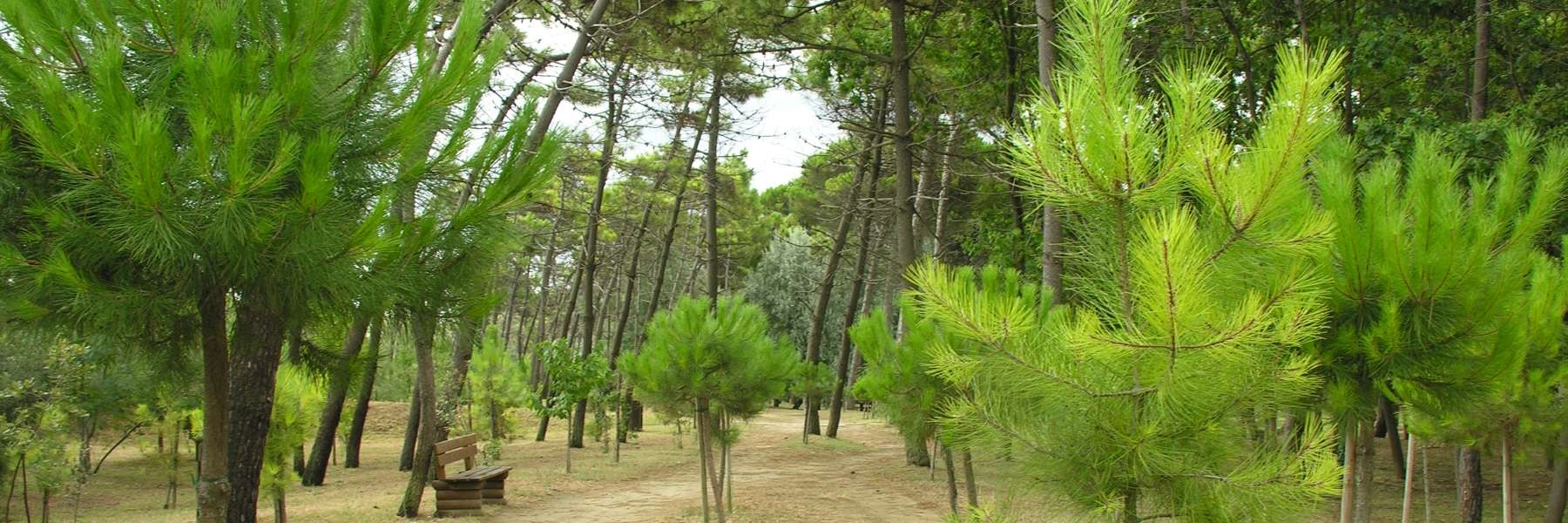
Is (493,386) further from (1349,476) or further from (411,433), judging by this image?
(1349,476)

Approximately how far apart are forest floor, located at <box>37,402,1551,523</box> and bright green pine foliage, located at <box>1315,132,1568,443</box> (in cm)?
484

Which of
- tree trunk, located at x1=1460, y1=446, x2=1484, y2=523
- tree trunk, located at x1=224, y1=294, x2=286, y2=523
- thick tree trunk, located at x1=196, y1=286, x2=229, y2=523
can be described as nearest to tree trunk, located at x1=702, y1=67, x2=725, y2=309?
tree trunk, located at x1=1460, y1=446, x2=1484, y2=523

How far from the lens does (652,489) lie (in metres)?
13.1

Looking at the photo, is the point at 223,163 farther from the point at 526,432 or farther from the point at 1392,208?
the point at 526,432

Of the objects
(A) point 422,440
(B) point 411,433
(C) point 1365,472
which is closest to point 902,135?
(C) point 1365,472

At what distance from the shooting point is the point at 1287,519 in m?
2.77

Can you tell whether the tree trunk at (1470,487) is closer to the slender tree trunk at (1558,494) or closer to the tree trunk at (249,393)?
the slender tree trunk at (1558,494)

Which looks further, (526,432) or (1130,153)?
(526,432)

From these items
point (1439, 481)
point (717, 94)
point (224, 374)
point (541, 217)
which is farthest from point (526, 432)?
point (224, 374)

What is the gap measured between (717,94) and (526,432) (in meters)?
10.4

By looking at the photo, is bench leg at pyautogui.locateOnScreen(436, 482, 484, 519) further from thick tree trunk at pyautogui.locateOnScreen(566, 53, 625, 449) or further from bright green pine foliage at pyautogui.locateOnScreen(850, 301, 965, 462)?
thick tree trunk at pyautogui.locateOnScreen(566, 53, 625, 449)

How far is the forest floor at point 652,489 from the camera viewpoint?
10.8 meters

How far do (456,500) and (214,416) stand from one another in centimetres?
611

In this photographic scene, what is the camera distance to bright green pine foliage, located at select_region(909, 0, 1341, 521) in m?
2.41
